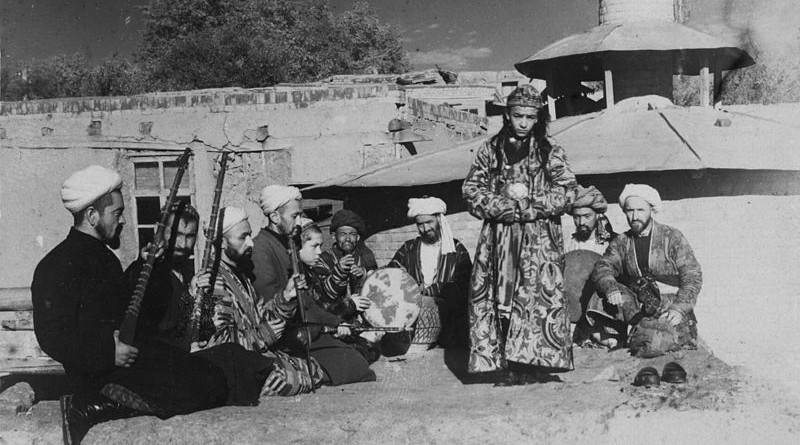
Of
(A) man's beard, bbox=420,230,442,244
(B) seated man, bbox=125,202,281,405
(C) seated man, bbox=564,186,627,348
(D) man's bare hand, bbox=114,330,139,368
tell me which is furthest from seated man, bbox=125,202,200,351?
(C) seated man, bbox=564,186,627,348

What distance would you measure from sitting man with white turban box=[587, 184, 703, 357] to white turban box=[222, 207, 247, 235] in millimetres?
2556

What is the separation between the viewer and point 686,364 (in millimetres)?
5062

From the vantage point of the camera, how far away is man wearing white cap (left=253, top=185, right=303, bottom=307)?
17.9 feet

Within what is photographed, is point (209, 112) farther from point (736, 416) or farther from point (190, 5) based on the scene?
point (190, 5)

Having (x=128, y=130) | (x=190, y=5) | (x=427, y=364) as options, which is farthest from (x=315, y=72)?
(x=427, y=364)

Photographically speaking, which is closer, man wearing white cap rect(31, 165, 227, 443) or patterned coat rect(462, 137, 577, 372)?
man wearing white cap rect(31, 165, 227, 443)

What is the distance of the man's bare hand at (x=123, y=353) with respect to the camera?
379 cm

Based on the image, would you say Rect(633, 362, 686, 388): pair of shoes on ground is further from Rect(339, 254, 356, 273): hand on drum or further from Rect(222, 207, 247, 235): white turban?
Rect(222, 207, 247, 235): white turban

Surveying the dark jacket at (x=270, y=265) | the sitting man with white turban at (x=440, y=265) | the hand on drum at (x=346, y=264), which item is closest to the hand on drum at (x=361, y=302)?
the hand on drum at (x=346, y=264)

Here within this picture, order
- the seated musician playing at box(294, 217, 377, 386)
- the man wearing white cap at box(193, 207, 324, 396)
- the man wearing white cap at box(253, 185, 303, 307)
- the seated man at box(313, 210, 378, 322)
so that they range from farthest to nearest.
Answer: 1. the seated man at box(313, 210, 378, 322)
2. the man wearing white cap at box(253, 185, 303, 307)
3. the seated musician playing at box(294, 217, 377, 386)
4. the man wearing white cap at box(193, 207, 324, 396)

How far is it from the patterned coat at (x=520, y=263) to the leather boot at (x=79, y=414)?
7.01 feet

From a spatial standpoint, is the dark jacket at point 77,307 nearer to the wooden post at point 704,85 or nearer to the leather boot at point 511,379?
the leather boot at point 511,379

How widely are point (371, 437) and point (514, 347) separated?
120cm

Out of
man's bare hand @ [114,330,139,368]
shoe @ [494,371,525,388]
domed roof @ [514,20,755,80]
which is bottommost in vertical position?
shoe @ [494,371,525,388]
